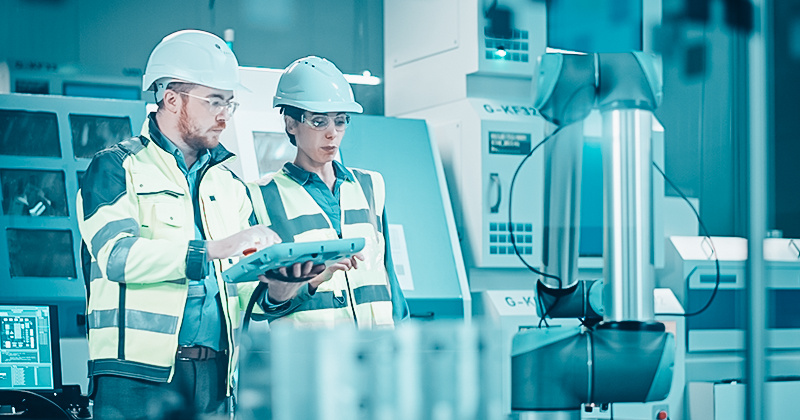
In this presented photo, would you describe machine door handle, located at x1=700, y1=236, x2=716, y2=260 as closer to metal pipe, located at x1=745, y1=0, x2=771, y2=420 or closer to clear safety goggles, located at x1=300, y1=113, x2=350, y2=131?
clear safety goggles, located at x1=300, y1=113, x2=350, y2=131

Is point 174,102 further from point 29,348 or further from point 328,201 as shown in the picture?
point 29,348

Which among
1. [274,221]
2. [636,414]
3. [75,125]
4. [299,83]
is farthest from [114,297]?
[636,414]

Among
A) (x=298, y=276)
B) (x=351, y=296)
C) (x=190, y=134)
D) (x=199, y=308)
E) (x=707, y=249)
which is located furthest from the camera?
(x=707, y=249)

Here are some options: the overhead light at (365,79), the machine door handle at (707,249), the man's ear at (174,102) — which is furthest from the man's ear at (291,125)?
the machine door handle at (707,249)

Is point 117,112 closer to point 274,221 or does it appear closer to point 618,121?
point 274,221

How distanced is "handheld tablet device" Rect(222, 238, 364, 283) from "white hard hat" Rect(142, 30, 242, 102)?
1.97ft

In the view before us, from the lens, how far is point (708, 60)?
1899mm

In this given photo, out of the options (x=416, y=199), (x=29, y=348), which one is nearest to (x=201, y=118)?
(x=29, y=348)

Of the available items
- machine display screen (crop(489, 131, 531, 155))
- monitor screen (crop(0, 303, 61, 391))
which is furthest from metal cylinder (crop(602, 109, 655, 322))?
machine display screen (crop(489, 131, 531, 155))

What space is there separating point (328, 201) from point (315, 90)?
0.97 ft

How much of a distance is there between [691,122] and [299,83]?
116 cm

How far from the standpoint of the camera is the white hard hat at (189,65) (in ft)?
7.40

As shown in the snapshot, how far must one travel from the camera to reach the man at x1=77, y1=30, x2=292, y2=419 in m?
2.01

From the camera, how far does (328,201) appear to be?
98.5 inches
